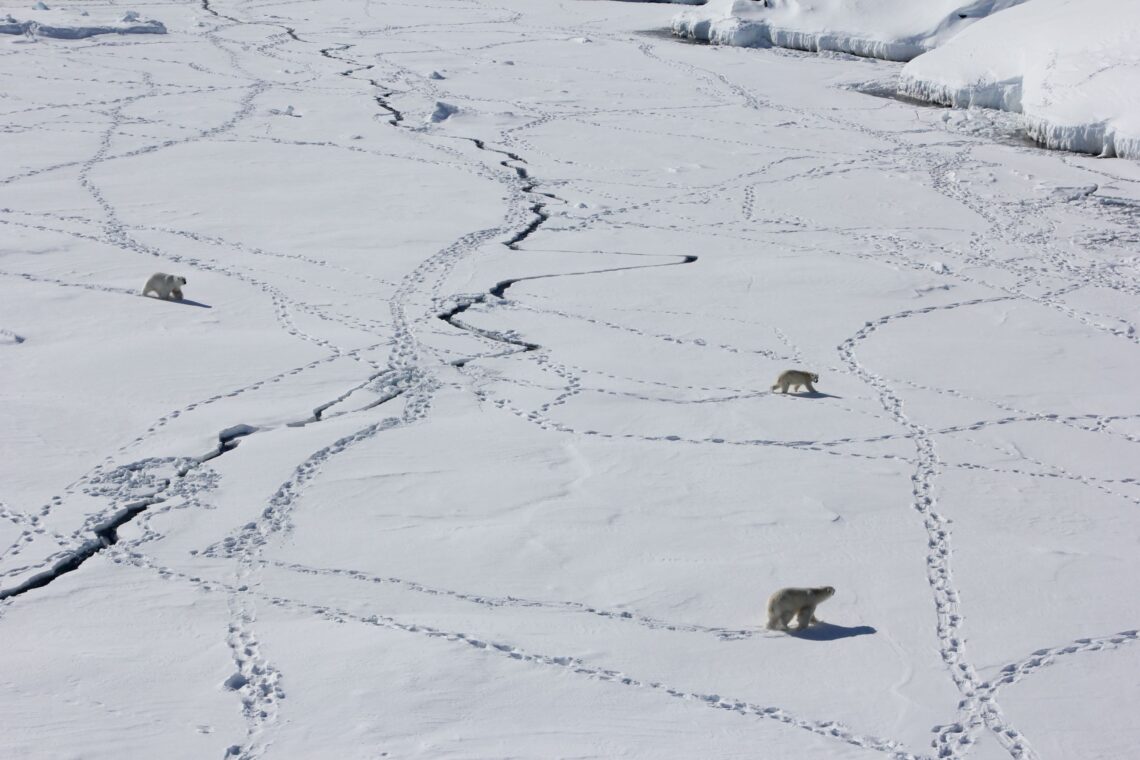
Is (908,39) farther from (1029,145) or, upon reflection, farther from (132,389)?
(132,389)

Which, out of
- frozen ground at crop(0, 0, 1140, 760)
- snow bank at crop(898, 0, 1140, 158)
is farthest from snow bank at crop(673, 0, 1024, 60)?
frozen ground at crop(0, 0, 1140, 760)

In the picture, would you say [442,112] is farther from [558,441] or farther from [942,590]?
[942,590]

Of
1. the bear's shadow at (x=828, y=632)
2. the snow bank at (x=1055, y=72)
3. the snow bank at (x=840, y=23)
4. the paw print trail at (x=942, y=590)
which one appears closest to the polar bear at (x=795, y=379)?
the paw print trail at (x=942, y=590)

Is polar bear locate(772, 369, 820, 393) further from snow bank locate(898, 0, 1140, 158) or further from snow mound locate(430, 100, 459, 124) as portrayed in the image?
snow mound locate(430, 100, 459, 124)

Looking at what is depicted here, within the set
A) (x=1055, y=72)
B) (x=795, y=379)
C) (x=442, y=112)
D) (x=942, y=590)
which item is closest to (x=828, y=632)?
(x=942, y=590)

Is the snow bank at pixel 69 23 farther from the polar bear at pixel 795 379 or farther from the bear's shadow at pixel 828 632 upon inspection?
the bear's shadow at pixel 828 632
